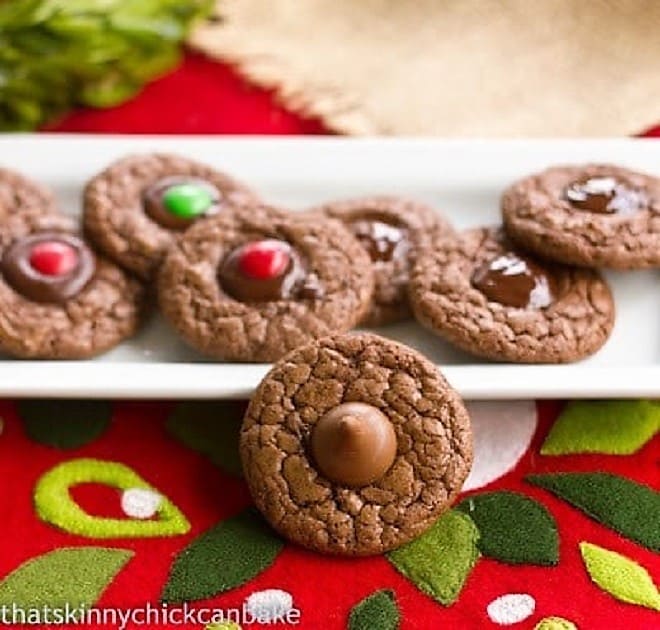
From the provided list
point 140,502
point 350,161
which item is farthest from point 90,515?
point 350,161

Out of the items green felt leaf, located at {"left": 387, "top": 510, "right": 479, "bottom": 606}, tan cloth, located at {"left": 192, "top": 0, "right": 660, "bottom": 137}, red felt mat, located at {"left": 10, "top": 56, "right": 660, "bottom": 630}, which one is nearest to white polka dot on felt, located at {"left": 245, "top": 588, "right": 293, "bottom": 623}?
red felt mat, located at {"left": 10, "top": 56, "right": 660, "bottom": 630}

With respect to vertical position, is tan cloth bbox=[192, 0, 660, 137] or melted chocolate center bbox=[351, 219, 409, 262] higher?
tan cloth bbox=[192, 0, 660, 137]

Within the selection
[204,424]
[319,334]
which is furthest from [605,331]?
[204,424]

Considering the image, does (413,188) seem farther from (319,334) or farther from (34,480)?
(34,480)

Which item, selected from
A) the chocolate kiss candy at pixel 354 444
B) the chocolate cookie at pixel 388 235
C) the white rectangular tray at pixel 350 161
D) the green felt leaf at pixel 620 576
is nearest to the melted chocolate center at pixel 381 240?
the chocolate cookie at pixel 388 235

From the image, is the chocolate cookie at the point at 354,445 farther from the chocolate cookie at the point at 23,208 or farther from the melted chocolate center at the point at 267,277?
the chocolate cookie at the point at 23,208

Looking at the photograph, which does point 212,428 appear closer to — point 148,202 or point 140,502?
point 140,502

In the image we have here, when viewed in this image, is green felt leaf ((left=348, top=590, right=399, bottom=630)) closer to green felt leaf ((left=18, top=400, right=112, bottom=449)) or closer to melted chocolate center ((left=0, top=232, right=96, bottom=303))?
green felt leaf ((left=18, top=400, right=112, bottom=449))
